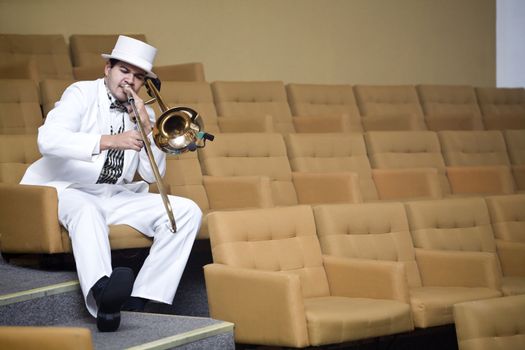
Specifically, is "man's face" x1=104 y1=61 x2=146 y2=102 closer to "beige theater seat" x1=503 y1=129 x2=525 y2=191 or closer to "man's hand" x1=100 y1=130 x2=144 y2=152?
"man's hand" x1=100 y1=130 x2=144 y2=152

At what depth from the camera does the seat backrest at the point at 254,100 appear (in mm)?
4961

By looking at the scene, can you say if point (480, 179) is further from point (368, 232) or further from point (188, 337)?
point (188, 337)

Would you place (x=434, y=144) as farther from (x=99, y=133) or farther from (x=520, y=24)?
(x=520, y=24)

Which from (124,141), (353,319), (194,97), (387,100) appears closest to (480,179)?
(387,100)

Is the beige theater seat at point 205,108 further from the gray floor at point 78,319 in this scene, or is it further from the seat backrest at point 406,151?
the gray floor at point 78,319

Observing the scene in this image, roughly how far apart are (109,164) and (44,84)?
115 cm

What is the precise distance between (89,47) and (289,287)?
3.09 meters

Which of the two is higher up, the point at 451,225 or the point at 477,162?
the point at 477,162

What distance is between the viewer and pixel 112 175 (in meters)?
3.20

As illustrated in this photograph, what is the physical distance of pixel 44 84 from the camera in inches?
164

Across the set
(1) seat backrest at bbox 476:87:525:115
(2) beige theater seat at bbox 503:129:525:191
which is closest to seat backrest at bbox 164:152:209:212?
(2) beige theater seat at bbox 503:129:525:191

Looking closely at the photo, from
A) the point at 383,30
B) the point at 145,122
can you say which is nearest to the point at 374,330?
the point at 145,122

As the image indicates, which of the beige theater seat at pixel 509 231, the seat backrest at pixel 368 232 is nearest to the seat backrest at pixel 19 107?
the seat backrest at pixel 368 232

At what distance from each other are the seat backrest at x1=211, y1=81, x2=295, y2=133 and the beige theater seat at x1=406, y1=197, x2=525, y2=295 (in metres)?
1.53
